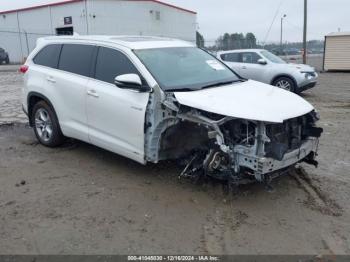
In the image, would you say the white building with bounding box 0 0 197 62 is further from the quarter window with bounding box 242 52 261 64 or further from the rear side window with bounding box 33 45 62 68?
the rear side window with bounding box 33 45 62 68

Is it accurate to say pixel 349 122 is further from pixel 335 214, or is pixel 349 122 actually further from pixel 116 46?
pixel 116 46

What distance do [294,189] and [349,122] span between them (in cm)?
470

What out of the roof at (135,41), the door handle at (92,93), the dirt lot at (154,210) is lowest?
the dirt lot at (154,210)

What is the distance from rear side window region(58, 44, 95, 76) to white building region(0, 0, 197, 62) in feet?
108

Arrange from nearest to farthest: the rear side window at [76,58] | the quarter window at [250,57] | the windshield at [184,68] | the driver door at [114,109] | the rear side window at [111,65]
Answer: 1. the driver door at [114,109]
2. the windshield at [184,68]
3. the rear side window at [111,65]
4. the rear side window at [76,58]
5. the quarter window at [250,57]

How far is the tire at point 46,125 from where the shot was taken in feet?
22.4

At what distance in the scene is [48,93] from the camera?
6727 millimetres

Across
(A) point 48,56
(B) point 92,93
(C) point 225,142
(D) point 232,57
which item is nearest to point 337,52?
(D) point 232,57

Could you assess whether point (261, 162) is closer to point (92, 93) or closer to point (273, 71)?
point (92, 93)

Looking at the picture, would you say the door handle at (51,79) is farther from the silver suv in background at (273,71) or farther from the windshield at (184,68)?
the silver suv in background at (273,71)

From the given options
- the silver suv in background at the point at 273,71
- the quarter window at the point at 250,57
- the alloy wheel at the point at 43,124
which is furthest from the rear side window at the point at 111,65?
the quarter window at the point at 250,57

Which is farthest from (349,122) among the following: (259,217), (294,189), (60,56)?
(60,56)

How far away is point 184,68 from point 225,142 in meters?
1.58

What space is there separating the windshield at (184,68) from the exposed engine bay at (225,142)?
41cm
